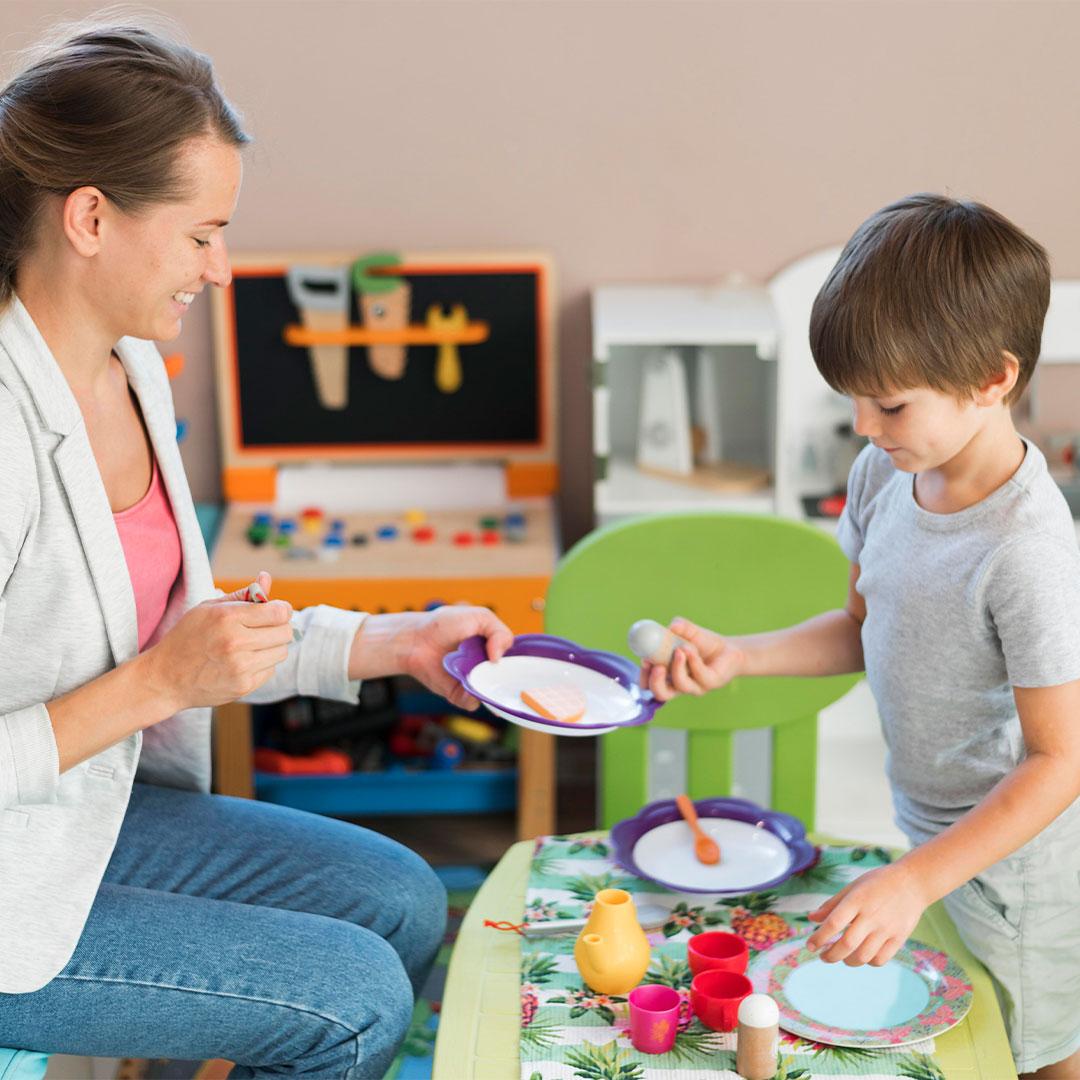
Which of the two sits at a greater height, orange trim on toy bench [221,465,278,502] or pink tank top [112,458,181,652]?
pink tank top [112,458,181,652]

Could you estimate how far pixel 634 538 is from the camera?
150 centimetres

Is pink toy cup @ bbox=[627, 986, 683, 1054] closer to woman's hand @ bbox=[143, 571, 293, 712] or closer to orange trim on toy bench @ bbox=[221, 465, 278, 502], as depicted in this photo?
woman's hand @ bbox=[143, 571, 293, 712]

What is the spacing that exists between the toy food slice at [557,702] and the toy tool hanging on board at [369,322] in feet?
3.74

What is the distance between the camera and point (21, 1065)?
3.94ft

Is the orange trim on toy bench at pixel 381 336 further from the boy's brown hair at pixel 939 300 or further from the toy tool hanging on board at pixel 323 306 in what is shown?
the boy's brown hair at pixel 939 300

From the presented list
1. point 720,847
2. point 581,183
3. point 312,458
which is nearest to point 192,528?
point 720,847

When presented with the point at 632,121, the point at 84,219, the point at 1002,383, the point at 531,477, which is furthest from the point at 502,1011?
the point at 632,121

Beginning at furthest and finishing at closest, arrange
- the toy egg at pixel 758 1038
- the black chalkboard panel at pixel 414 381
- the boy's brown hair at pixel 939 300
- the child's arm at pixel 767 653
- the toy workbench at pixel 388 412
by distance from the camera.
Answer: the black chalkboard panel at pixel 414 381
the toy workbench at pixel 388 412
the child's arm at pixel 767 653
the boy's brown hair at pixel 939 300
the toy egg at pixel 758 1038

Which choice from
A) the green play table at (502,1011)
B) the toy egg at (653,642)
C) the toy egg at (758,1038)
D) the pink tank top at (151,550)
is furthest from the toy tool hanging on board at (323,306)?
the toy egg at (758,1038)

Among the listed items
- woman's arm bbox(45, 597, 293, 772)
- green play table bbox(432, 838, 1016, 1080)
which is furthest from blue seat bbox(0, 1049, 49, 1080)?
green play table bbox(432, 838, 1016, 1080)

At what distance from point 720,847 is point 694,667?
0.55 ft

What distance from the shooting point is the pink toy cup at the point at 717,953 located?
1118mm

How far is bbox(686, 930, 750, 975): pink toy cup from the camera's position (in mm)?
1118

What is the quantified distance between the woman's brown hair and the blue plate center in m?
0.84
